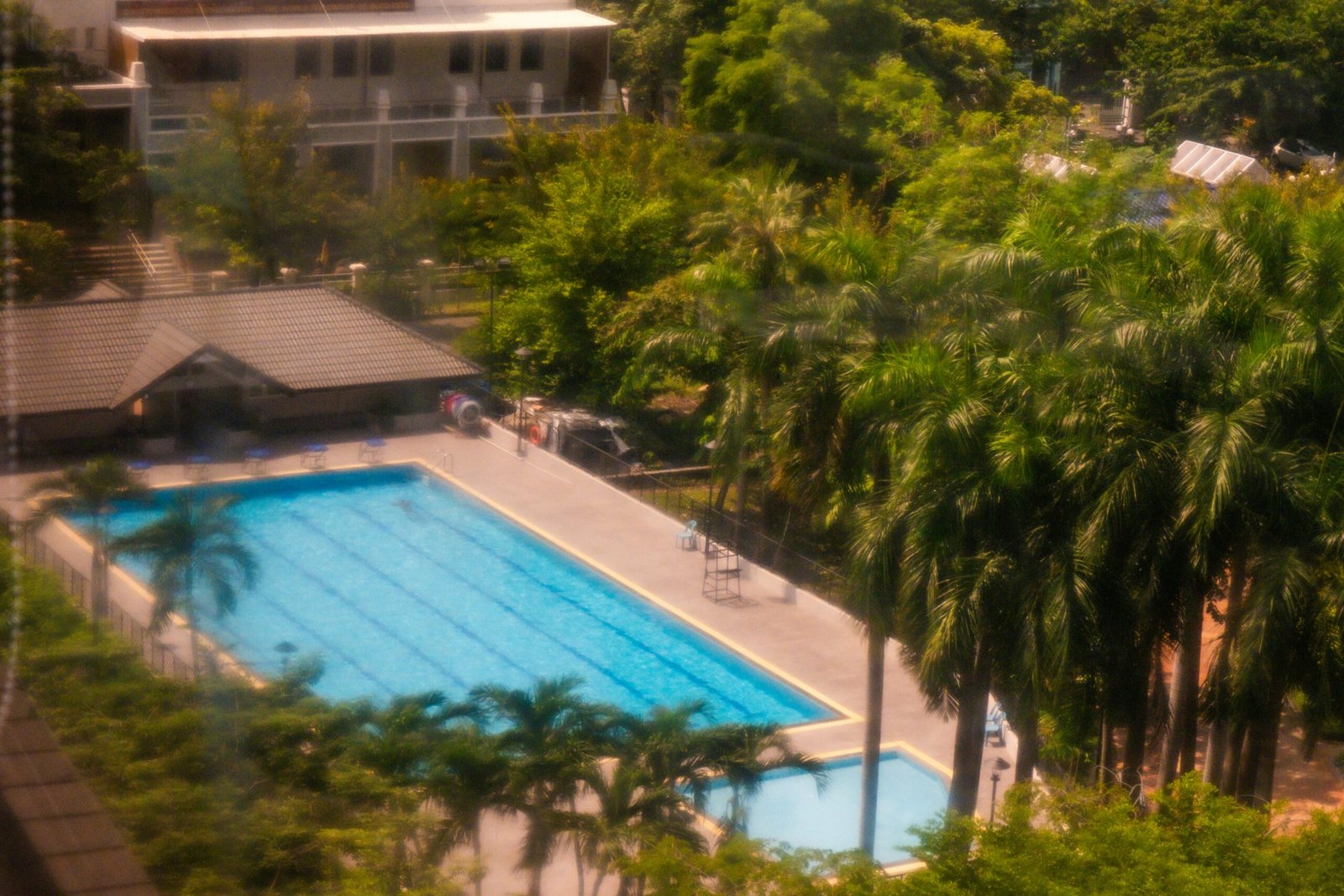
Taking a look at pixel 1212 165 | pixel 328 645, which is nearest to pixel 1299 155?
Answer: pixel 1212 165

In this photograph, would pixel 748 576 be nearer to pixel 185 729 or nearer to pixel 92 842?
pixel 185 729

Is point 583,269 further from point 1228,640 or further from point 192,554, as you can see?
point 192,554

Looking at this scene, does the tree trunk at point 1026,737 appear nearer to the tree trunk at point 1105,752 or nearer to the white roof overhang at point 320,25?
the tree trunk at point 1105,752

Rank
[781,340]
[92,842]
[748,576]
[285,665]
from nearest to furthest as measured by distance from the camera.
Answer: [92,842] → [285,665] → [748,576] → [781,340]

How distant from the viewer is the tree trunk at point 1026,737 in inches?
135

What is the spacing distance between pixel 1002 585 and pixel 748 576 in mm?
899

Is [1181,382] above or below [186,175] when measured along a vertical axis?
below

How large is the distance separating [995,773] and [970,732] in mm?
239

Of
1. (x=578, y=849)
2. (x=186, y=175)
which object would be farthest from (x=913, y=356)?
(x=186, y=175)

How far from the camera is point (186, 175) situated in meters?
1.78

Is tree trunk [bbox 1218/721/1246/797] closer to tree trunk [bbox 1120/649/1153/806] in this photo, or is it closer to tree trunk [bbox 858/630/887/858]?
tree trunk [bbox 1120/649/1153/806]

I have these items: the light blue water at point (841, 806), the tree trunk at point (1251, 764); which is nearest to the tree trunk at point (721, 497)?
the light blue water at point (841, 806)

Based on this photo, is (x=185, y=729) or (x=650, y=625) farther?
(x=650, y=625)

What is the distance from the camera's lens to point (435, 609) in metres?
2.80
